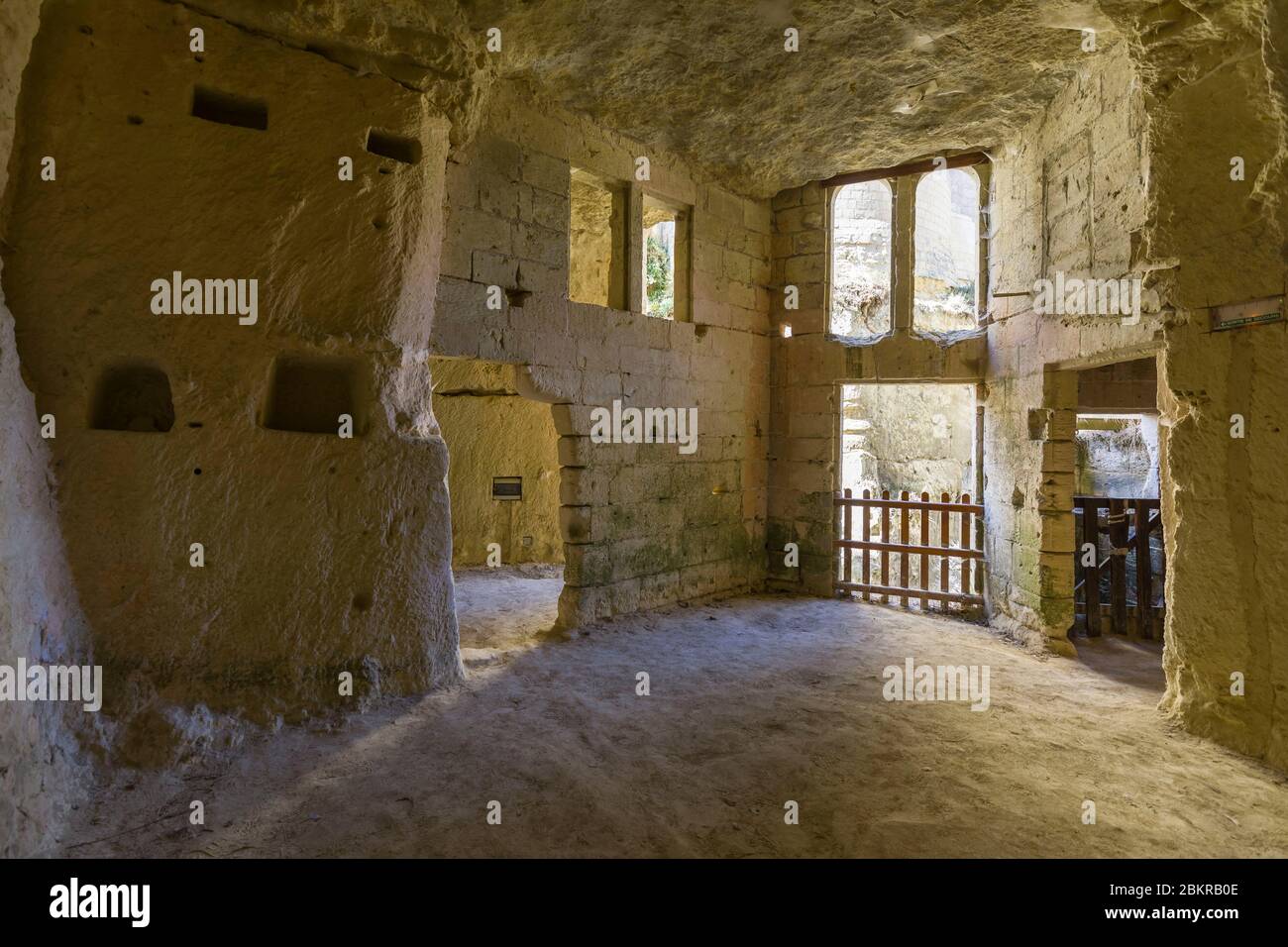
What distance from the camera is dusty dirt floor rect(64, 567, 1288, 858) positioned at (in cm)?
276

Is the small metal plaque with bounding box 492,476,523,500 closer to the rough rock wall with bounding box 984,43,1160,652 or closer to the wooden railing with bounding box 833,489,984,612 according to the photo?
the wooden railing with bounding box 833,489,984,612

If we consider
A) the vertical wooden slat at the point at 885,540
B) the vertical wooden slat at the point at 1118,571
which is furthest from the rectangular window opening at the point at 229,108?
the vertical wooden slat at the point at 1118,571

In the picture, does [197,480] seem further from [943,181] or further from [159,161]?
[943,181]

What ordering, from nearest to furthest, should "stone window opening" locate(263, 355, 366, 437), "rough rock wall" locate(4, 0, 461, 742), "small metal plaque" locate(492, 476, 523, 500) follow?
"rough rock wall" locate(4, 0, 461, 742) → "stone window opening" locate(263, 355, 366, 437) → "small metal plaque" locate(492, 476, 523, 500)

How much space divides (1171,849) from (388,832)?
124 inches

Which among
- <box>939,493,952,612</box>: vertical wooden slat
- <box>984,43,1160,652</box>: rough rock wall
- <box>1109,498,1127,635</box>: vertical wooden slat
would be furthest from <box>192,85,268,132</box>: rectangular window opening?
<box>1109,498,1127,635</box>: vertical wooden slat

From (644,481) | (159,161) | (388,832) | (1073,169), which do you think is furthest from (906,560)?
(159,161)

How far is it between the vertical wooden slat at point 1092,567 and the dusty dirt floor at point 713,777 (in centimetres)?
133

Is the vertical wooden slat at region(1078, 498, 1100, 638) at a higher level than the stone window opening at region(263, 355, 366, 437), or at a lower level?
lower

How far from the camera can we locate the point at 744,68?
522cm

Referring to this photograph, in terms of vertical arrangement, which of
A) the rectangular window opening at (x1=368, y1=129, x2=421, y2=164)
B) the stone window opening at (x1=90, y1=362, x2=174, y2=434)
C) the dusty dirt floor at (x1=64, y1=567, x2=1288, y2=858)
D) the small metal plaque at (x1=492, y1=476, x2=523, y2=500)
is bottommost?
the dusty dirt floor at (x1=64, y1=567, x2=1288, y2=858)

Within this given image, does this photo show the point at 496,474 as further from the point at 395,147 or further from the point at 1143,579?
the point at 1143,579

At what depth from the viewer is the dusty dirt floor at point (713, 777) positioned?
9.05 feet

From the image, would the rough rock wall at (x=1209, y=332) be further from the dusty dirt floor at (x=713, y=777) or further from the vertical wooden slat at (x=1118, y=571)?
the vertical wooden slat at (x=1118, y=571)
